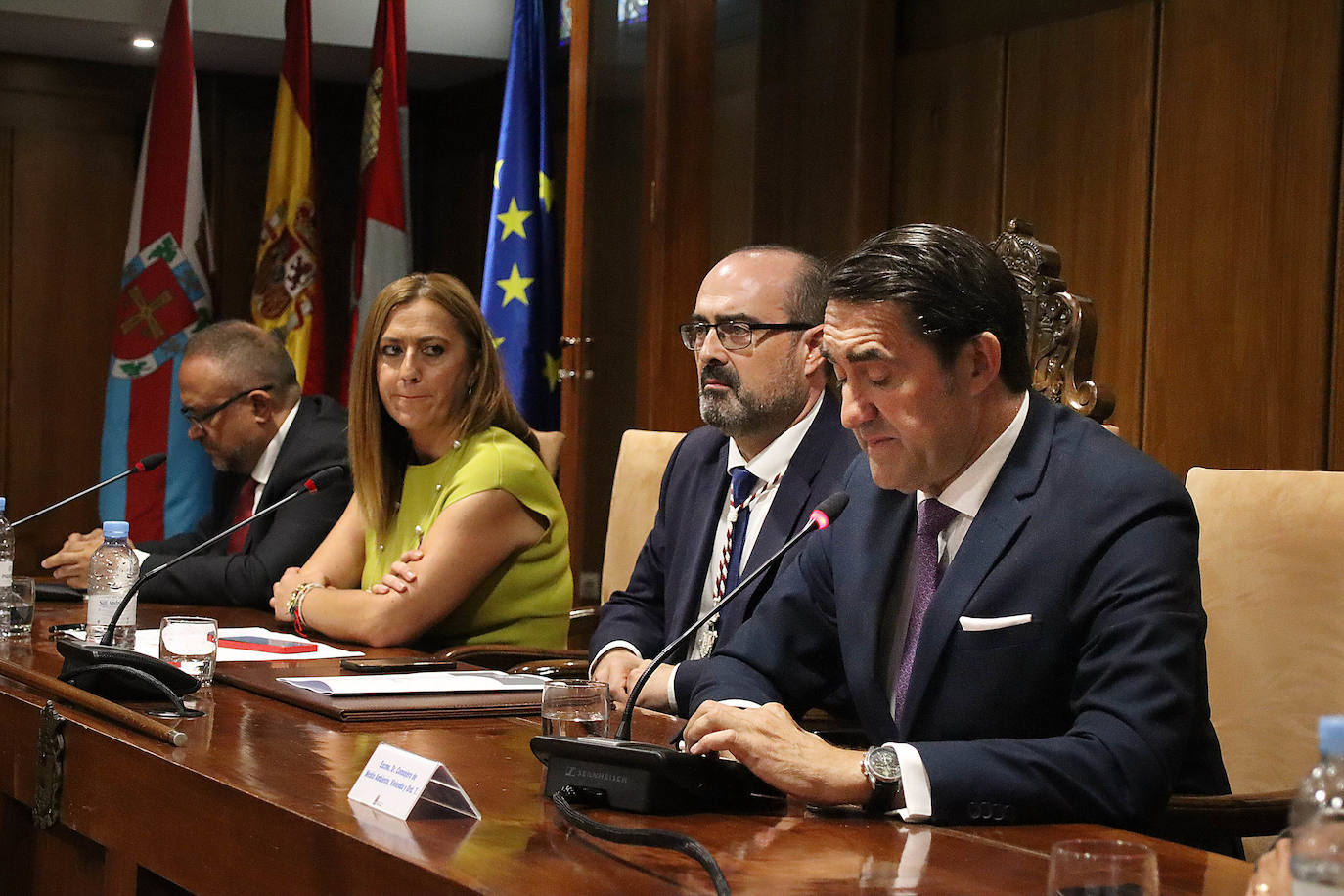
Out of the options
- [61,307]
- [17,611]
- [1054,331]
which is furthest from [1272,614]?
[61,307]

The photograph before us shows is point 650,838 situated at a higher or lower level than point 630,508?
lower

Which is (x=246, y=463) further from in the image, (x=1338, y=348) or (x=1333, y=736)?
(x=1333, y=736)

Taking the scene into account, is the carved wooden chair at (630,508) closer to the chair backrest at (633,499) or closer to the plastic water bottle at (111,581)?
the chair backrest at (633,499)

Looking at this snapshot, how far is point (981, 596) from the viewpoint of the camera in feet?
5.57

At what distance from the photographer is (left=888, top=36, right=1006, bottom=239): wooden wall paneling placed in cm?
386

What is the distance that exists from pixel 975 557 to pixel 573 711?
49 centimetres

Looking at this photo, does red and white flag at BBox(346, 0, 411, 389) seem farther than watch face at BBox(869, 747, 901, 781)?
Yes

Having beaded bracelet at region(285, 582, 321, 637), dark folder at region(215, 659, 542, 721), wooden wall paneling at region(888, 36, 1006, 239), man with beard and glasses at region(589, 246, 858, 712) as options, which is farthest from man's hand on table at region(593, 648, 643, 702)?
wooden wall paneling at region(888, 36, 1006, 239)

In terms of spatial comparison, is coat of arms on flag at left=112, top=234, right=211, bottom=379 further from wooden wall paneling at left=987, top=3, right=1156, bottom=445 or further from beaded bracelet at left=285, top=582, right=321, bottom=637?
wooden wall paneling at left=987, top=3, right=1156, bottom=445

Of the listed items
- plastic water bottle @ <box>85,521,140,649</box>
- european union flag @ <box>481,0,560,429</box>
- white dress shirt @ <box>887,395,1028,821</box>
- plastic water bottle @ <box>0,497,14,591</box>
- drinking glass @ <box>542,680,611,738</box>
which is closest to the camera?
A: drinking glass @ <box>542,680,611,738</box>

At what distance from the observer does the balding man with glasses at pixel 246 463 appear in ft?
10.8

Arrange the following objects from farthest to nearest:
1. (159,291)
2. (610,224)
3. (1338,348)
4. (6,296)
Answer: (6,296) → (159,291) → (610,224) → (1338,348)

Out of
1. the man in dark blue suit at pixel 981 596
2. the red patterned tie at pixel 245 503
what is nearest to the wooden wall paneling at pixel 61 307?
the red patterned tie at pixel 245 503

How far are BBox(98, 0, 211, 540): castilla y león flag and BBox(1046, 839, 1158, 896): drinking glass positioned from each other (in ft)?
15.3
